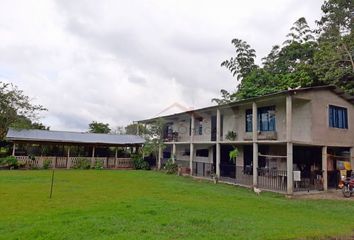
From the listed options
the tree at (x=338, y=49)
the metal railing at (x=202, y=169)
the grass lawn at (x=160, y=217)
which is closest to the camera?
the grass lawn at (x=160, y=217)

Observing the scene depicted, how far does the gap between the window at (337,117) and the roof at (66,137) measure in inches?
729

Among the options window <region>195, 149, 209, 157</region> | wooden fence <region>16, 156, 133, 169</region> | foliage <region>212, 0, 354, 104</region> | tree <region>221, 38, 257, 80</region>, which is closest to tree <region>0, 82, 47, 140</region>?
wooden fence <region>16, 156, 133, 169</region>

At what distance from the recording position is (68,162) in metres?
27.6

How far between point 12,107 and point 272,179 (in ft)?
86.2

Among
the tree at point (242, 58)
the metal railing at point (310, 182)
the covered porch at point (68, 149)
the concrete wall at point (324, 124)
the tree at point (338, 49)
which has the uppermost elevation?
the tree at point (242, 58)

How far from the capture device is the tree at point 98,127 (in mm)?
50562

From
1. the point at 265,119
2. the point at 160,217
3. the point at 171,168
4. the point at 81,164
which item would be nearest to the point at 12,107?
the point at 81,164

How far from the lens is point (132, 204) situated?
10.5 meters

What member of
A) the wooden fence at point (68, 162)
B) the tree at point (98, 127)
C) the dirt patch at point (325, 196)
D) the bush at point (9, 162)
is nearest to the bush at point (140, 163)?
the wooden fence at point (68, 162)

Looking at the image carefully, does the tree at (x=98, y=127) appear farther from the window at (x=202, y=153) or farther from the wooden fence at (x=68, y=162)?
the window at (x=202, y=153)

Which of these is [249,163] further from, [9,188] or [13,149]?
[13,149]

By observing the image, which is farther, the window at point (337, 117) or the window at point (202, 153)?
the window at point (202, 153)

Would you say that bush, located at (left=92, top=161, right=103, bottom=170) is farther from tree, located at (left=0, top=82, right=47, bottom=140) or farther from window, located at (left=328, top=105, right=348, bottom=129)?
window, located at (left=328, top=105, right=348, bottom=129)

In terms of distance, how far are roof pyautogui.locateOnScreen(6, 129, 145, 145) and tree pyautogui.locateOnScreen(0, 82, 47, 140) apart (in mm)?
1836
